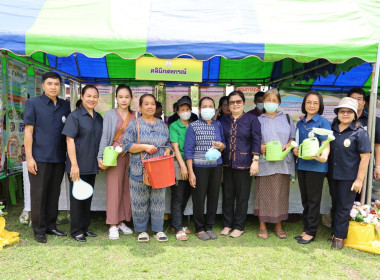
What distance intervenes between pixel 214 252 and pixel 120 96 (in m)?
2.06

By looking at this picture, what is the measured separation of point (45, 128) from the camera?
318cm

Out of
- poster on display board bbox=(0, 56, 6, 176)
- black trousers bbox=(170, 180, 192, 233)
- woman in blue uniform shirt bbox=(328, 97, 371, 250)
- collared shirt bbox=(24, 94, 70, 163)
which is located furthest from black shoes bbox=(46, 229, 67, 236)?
woman in blue uniform shirt bbox=(328, 97, 371, 250)

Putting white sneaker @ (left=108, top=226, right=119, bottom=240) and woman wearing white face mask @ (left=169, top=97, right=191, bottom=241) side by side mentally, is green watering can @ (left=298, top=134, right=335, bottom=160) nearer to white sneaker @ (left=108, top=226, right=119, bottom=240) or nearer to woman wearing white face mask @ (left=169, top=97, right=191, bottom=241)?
woman wearing white face mask @ (left=169, top=97, right=191, bottom=241)

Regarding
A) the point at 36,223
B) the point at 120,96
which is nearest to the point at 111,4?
the point at 120,96

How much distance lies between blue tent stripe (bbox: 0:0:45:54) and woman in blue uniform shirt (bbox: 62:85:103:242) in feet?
2.68

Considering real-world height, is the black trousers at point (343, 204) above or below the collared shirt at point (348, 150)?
below

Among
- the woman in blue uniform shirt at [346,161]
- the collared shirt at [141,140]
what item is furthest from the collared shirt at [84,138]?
the woman in blue uniform shirt at [346,161]

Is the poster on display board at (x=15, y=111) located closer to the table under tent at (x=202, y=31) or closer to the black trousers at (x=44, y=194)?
the table under tent at (x=202, y=31)

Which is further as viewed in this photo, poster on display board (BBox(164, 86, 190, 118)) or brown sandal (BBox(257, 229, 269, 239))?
poster on display board (BBox(164, 86, 190, 118))

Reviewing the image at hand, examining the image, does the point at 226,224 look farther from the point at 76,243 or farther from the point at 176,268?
the point at 76,243

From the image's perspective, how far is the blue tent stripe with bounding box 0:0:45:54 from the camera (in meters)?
3.05

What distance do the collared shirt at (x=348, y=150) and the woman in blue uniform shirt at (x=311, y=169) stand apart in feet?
0.41

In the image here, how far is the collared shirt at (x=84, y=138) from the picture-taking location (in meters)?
3.16

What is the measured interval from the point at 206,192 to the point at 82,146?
155 centimetres
